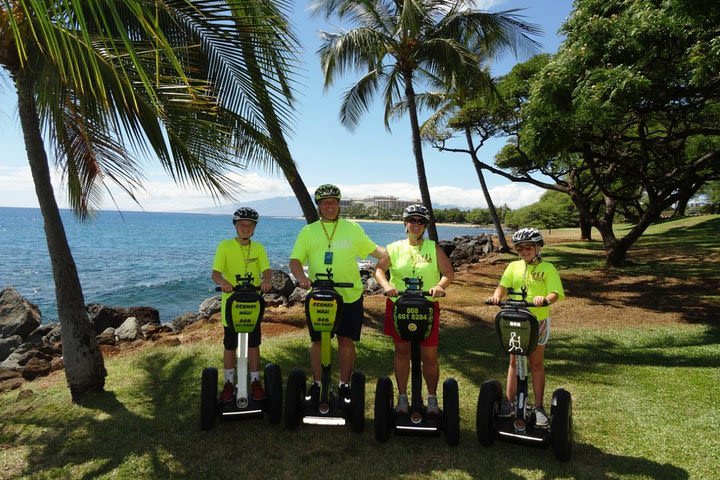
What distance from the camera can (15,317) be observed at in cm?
1205

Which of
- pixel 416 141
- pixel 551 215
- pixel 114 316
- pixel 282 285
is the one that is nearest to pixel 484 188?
pixel 416 141

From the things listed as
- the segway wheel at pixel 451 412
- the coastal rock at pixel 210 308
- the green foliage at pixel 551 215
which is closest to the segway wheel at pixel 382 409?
the segway wheel at pixel 451 412

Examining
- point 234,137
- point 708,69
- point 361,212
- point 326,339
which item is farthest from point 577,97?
point 361,212

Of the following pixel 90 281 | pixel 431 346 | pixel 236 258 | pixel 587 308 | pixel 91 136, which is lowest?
pixel 90 281

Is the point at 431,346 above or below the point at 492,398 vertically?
above

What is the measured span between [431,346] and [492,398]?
640 millimetres

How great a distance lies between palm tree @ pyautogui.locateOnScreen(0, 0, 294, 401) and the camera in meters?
4.00

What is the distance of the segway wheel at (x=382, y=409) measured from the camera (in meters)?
4.10

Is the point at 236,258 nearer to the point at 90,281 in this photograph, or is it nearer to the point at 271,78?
the point at 271,78

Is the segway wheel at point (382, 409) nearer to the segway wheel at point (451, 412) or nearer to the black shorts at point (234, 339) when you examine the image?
the segway wheel at point (451, 412)

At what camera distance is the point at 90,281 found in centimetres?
2573

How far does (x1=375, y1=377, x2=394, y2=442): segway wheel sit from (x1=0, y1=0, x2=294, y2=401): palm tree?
229 cm

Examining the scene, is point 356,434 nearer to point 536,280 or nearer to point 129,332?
point 536,280

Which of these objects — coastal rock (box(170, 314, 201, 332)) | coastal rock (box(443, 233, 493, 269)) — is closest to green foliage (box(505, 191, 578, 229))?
coastal rock (box(443, 233, 493, 269))
